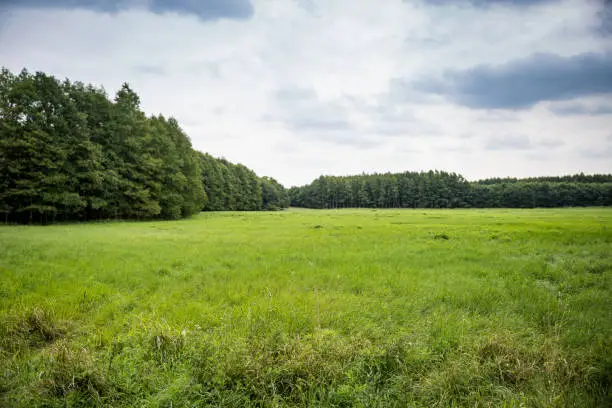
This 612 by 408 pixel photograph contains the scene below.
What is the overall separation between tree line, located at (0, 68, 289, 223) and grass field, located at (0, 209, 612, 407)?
27874mm

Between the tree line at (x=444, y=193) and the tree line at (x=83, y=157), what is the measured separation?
10615 cm

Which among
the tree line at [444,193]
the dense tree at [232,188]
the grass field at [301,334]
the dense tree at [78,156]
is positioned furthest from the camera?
the tree line at [444,193]

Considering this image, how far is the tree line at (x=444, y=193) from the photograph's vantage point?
129m

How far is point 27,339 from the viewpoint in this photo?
18.2ft

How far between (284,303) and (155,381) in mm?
3757

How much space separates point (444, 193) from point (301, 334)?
14951cm

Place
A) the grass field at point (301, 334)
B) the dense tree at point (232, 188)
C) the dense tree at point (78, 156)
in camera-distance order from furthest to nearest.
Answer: the dense tree at point (232, 188), the dense tree at point (78, 156), the grass field at point (301, 334)

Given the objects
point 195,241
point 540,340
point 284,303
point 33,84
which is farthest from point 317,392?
point 33,84

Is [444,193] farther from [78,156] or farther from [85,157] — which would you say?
[78,156]

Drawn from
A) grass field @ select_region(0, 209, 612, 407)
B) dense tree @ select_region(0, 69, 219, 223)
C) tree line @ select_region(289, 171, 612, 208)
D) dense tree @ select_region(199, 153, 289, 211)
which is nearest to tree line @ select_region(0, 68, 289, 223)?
dense tree @ select_region(0, 69, 219, 223)

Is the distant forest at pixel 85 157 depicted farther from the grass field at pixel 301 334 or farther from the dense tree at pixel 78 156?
the grass field at pixel 301 334

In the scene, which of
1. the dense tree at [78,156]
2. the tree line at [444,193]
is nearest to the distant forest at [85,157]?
the dense tree at [78,156]

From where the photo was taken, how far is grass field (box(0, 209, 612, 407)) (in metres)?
4.08

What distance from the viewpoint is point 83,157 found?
36031 mm
